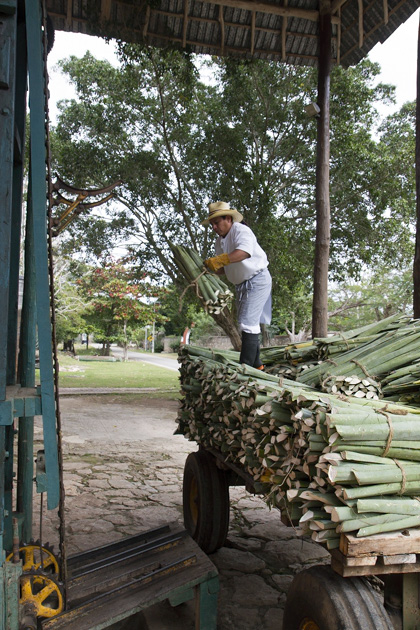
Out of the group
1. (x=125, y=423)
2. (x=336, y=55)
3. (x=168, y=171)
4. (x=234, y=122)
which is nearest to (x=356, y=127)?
(x=234, y=122)

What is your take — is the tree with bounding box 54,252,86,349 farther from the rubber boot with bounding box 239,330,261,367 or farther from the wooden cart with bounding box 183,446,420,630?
the wooden cart with bounding box 183,446,420,630

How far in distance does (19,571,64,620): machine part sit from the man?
2.18 m

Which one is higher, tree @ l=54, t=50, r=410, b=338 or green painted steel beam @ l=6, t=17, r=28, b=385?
tree @ l=54, t=50, r=410, b=338

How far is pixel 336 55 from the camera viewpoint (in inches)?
304

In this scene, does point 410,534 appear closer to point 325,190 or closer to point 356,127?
point 325,190

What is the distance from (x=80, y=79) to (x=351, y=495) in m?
11.6

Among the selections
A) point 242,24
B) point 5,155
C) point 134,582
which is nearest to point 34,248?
point 5,155

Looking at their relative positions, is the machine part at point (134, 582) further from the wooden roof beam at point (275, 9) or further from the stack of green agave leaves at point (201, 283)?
the wooden roof beam at point (275, 9)

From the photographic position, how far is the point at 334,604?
6.15 feet

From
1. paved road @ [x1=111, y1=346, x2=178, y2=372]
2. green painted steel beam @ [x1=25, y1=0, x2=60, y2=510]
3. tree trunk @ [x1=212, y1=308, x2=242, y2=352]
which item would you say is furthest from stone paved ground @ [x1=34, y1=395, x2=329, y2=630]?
paved road @ [x1=111, y1=346, x2=178, y2=372]

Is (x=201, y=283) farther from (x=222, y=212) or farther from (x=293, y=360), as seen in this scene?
(x=293, y=360)

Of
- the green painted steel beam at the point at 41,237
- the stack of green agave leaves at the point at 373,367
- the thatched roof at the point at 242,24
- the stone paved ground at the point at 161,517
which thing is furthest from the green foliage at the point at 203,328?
the green painted steel beam at the point at 41,237

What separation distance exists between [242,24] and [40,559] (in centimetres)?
753

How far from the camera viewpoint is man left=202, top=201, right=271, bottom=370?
162 inches
